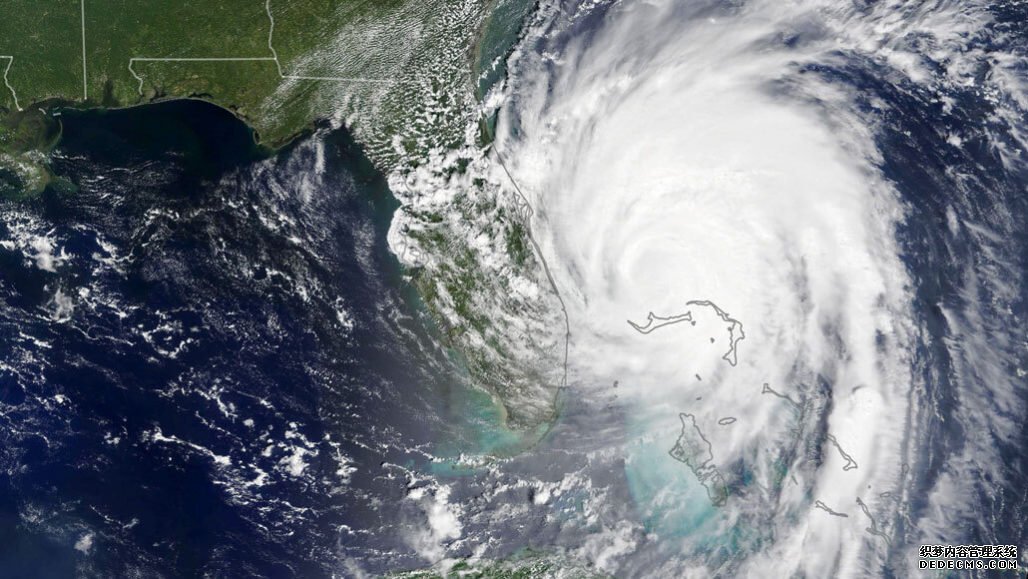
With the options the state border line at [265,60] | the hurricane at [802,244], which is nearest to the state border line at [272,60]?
the state border line at [265,60]

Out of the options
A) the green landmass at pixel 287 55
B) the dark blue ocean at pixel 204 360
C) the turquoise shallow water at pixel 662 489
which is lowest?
the turquoise shallow water at pixel 662 489

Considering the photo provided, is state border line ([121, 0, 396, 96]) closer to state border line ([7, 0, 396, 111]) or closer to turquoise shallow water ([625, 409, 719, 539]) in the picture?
state border line ([7, 0, 396, 111])

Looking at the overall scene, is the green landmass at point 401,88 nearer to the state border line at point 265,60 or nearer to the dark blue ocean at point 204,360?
the state border line at point 265,60

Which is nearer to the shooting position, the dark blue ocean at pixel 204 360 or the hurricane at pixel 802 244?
the hurricane at pixel 802 244

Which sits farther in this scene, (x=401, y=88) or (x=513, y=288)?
(x=401, y=88)

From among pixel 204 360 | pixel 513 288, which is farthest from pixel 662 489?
pixel 204 360

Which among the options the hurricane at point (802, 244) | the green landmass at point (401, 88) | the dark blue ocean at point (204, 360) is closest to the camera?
the hurricane at point (802, 244)

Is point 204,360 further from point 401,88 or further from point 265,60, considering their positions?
point 401,88
